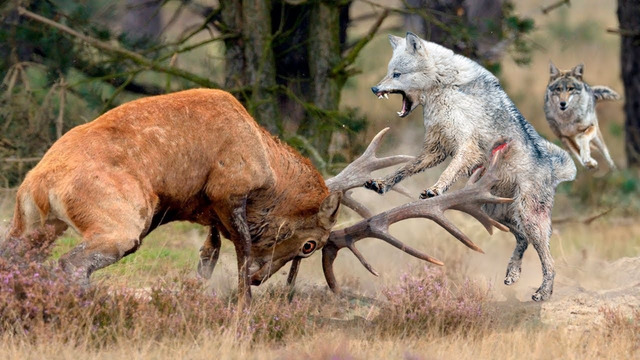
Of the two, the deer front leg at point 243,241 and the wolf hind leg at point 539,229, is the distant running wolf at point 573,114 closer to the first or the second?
the wolf hind leg at point 539,229

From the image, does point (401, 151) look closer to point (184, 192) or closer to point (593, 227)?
point (593, 227)

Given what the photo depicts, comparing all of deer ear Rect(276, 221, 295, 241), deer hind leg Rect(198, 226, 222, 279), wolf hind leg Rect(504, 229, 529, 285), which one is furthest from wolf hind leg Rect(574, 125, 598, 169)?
deer hind leg Rect(198, 226, 222, 279)

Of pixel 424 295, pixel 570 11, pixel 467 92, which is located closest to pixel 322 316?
pixel 424 295

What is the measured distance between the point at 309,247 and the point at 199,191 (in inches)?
36.5

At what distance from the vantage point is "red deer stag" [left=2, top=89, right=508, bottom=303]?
641 centimetres

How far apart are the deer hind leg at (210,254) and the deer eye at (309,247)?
716mm

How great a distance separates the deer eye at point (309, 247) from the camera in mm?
7605

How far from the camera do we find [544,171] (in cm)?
740

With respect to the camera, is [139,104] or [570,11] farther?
[570,11]

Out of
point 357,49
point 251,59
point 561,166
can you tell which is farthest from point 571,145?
point 251,59

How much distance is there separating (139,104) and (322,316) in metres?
2.05

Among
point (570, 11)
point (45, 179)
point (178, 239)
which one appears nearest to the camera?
point (45, 179)

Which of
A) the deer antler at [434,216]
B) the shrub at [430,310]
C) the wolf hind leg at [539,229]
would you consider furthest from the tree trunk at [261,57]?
the wolf hind leg at [539,229]

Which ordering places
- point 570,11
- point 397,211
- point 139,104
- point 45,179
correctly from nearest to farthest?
point 45,179 → point 139,104 → point 397,211 → point 570,11
